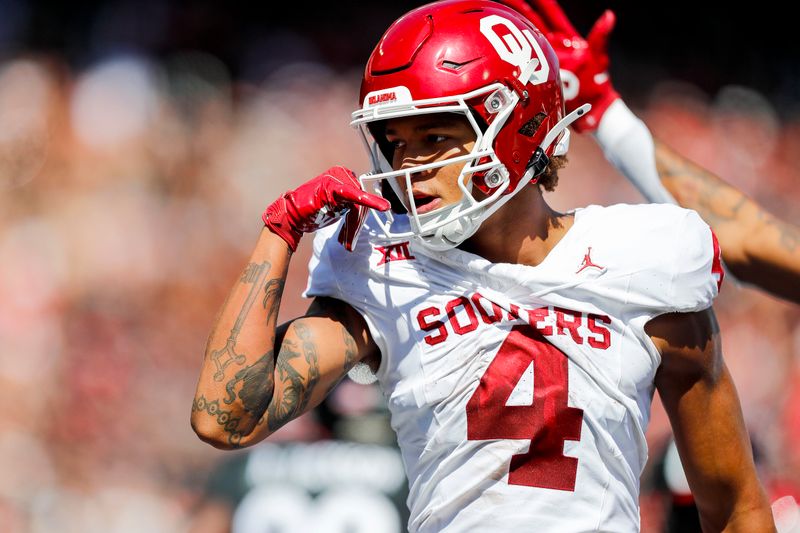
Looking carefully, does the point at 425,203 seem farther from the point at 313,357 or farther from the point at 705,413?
the point at 705,413

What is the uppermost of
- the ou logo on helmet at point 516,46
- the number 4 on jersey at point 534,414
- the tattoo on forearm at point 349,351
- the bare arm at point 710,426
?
→ the ou logo on helmet at point 516,46

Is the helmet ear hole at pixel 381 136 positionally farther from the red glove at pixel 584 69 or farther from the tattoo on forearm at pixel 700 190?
the tattoo on forearm at pixel 700 190

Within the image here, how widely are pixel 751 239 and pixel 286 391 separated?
1.14 metres

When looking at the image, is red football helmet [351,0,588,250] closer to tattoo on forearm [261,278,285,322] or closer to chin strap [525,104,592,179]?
chin strap [525,104,592,179]

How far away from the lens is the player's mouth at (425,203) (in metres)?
1.69

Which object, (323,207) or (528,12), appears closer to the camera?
(323,207)

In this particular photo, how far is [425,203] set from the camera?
1725 mm

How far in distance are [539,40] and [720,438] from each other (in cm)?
78

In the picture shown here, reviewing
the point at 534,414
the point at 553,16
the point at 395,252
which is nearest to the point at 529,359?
the point at 534,414

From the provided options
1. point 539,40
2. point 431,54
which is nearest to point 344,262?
point 431,54

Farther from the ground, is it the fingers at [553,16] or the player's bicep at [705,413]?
the fingers at [553,16]

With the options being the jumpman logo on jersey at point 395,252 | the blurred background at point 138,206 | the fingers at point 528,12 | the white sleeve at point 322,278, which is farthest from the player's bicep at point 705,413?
the blurred background at point 138,206

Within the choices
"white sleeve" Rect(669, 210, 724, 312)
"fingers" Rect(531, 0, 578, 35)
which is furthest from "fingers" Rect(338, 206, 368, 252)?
"fingers" Rect(531, 0, 578, 35)

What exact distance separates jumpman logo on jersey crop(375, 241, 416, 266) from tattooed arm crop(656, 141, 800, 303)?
82 centimetres
